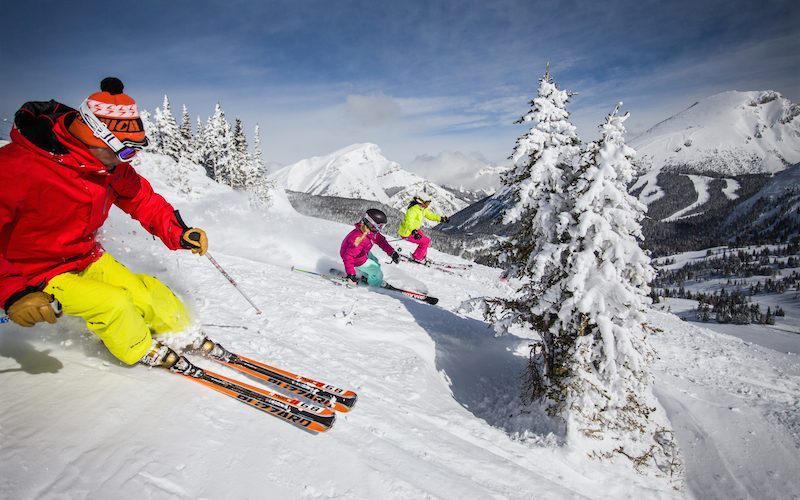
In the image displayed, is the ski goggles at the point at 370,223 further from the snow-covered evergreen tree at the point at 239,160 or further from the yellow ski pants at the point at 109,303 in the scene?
the snow-covered evergreen tree at the point at 239,160

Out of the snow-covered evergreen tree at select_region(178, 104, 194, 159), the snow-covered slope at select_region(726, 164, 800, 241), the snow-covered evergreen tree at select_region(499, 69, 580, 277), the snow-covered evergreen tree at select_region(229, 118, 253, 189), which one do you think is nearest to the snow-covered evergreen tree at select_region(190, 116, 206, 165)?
the snow-covered evergreen tree at select_region(178, 104, 194, 159)

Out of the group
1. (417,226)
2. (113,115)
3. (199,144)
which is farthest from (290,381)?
(199,144)

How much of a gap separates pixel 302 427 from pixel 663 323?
15.5 metres

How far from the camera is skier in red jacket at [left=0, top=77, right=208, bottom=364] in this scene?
10.5 ft

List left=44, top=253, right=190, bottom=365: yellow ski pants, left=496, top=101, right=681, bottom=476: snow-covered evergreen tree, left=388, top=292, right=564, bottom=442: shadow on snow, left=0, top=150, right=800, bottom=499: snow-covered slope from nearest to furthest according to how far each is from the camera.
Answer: left=0, top=150, right=800, bottom=499: snow-covered slope → left=44, top=253, right=190, bottom=365: yellow ski pants → left=496, top=101, right=681, bottom=476: snow-covered evergreen tree → left=388, top=292, right=564, bottom=442: shadow on snow

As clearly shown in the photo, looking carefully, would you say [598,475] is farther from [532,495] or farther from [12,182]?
[12,182]

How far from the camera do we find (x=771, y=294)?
72.1m

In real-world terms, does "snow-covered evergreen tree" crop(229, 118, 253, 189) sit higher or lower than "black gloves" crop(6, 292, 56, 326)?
higher

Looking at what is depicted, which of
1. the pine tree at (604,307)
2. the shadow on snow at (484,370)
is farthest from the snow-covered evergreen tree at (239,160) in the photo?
the pine tree at (604,307)

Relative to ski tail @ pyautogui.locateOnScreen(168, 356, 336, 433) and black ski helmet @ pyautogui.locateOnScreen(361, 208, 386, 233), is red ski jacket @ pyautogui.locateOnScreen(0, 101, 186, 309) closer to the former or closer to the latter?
ski tail @ pyautogui.locateOnScreen(168, 356, 336, 433)

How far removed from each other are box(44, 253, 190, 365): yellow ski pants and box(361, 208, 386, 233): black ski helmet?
7196 millimetres

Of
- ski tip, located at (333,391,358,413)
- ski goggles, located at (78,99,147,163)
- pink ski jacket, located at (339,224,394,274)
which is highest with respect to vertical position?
ski goggles, located at (78,99,147,163)

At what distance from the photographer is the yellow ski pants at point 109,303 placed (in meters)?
3.53

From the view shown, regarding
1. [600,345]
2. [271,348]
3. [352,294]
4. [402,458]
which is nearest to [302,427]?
[402,458]
